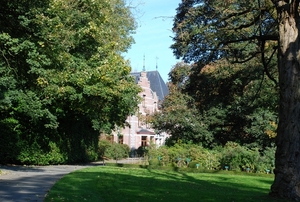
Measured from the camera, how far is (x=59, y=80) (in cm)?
2145

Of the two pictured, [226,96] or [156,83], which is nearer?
[226,96]

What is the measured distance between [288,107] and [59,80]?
42.6 ft

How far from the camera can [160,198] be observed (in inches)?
445

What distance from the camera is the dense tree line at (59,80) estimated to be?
13828 mm

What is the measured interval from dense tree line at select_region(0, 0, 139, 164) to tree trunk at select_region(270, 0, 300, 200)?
682cm

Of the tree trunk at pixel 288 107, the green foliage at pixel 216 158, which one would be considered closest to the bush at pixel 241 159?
the green foliage at pixel 216 158

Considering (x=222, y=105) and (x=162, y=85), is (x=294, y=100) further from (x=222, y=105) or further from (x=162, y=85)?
(x=162, y=85)

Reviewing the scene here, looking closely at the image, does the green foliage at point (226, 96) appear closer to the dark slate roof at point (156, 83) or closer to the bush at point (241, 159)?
the bush at point (241, 159)

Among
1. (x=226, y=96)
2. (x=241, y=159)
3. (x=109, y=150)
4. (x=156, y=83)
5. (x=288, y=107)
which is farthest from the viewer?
(x=156, y=83)

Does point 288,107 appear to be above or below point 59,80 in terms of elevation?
below

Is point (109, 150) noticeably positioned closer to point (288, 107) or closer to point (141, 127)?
point (141, 127)

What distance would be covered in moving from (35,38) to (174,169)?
15717 millimetres

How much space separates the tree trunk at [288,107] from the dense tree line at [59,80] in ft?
22.4

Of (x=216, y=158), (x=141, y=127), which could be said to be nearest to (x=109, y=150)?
(x=141, y=127)
